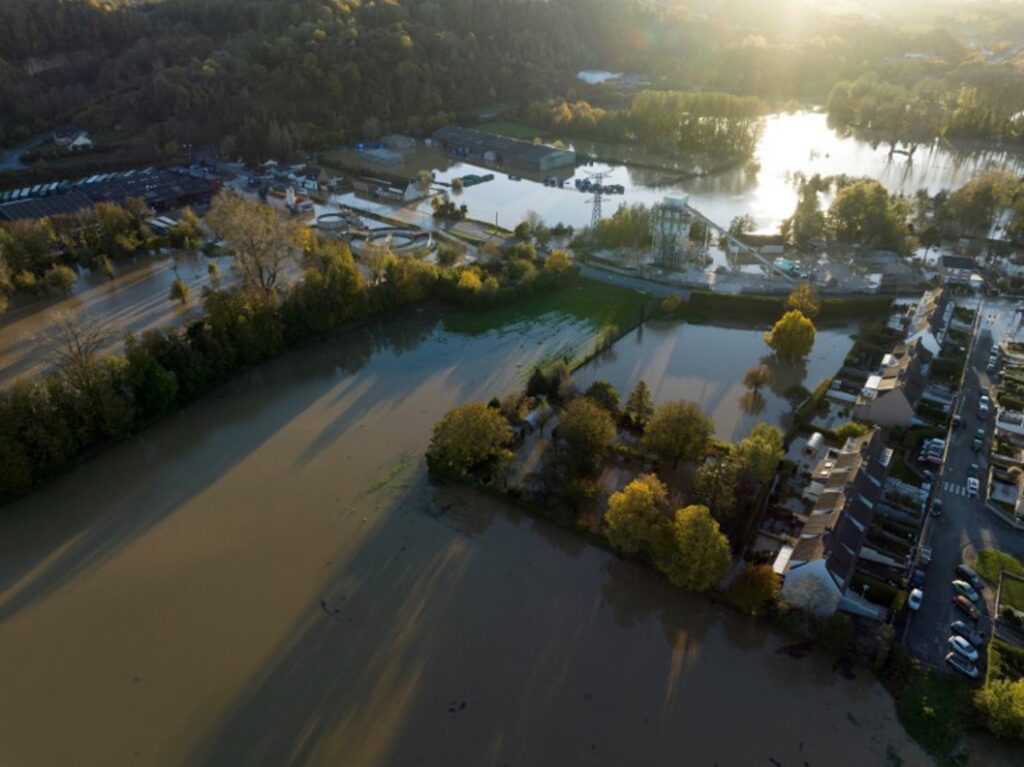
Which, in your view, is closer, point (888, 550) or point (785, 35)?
point (888, 550)

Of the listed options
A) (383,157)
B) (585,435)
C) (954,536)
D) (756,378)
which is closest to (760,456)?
(585,435)

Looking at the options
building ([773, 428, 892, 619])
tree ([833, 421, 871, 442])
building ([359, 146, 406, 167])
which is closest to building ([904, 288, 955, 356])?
tree ([833, 421, 871, 442])

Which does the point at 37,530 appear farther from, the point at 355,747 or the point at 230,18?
the point at 230,18

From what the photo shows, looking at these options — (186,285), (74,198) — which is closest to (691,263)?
(186,285)

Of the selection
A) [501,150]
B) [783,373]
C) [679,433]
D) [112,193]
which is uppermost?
[501,150]

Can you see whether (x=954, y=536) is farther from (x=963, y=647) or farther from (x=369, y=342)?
(x=369, y=342)
